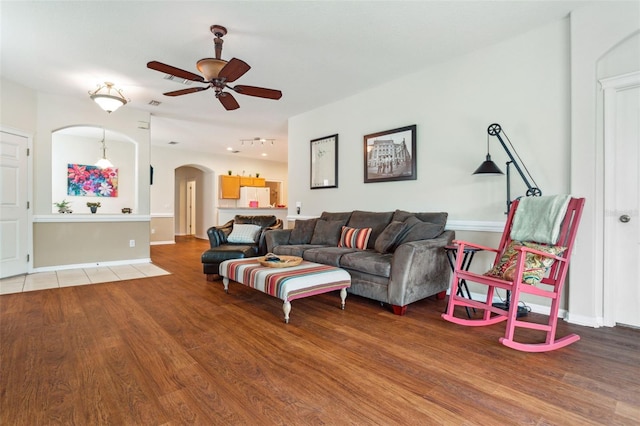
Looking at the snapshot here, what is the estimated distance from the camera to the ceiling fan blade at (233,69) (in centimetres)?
256

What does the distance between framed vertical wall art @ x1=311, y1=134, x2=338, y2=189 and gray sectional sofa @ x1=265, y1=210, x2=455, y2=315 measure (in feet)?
3.13

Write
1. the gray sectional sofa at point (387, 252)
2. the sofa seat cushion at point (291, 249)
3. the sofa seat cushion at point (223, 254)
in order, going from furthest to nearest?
1. the sofa seat cushion at point (223, 254)
2. the sofa seat cushion at point (291, 249)
3. the gray sectional sofa at point (387, 252)

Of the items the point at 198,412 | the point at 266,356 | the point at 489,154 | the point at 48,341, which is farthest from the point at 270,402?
the point at 489,154

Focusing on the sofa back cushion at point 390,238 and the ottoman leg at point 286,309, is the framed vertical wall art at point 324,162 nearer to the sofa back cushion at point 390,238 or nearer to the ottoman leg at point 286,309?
the sofa back cushion at point 390,238

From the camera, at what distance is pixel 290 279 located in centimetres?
257

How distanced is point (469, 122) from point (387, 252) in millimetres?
1711

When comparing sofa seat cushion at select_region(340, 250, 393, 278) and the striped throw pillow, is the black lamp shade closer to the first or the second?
sofa seat cushion at select_region(340, 250, 393, 278)

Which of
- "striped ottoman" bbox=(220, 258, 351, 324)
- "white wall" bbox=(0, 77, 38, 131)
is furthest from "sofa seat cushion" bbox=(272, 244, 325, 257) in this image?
"white wall" bbox=(0, 77, 38, 131)

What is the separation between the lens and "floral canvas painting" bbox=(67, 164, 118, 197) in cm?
700

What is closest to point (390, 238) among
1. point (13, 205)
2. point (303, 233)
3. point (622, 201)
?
point (303, 233)

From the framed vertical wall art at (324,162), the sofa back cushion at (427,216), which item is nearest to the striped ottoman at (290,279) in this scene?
the sofa back cushion at (427,216)

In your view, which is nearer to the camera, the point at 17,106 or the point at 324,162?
the point at 17,106

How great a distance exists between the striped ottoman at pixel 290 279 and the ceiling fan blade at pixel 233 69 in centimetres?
182

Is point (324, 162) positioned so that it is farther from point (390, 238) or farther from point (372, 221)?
point (390, 238)
